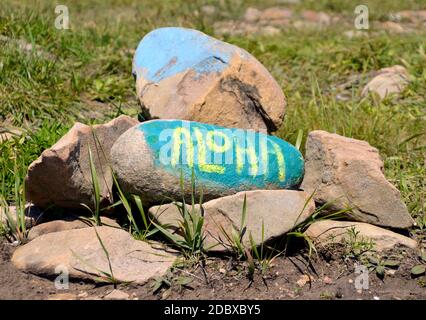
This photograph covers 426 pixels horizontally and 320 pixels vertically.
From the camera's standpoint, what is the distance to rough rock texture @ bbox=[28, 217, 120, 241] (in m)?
3.70

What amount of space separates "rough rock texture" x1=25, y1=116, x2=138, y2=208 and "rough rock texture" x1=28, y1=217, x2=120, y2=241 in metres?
0.09

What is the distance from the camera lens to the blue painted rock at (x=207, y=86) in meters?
3.98

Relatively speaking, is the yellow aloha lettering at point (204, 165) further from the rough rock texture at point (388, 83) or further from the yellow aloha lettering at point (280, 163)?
the rough rock texture at point (388, 83)

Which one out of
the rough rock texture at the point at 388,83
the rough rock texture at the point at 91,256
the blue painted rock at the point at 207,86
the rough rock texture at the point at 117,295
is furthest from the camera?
the rough rock texture at the point at 388,83

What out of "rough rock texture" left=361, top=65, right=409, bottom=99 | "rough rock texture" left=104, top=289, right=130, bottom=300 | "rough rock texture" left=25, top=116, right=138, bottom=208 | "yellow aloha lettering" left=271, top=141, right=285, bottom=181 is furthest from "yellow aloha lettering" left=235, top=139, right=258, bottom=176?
"rough rock texture" left=361, top=65, right=409, bottom=99

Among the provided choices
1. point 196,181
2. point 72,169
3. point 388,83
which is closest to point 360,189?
point 196,181

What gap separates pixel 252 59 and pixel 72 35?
2018 millimetres

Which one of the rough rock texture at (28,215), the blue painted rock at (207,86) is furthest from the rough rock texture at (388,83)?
the rough rock texture at (28,215)

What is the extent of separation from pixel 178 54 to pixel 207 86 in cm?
30

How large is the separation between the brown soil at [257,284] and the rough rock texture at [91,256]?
5 centimetres

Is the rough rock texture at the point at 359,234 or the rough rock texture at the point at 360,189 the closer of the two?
the rough rock texture at the point at 359,234

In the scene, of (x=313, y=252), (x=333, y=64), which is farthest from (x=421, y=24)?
(x=313, y=252)

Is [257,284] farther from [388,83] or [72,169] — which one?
[388,83]

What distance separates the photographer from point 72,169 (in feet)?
11.5
